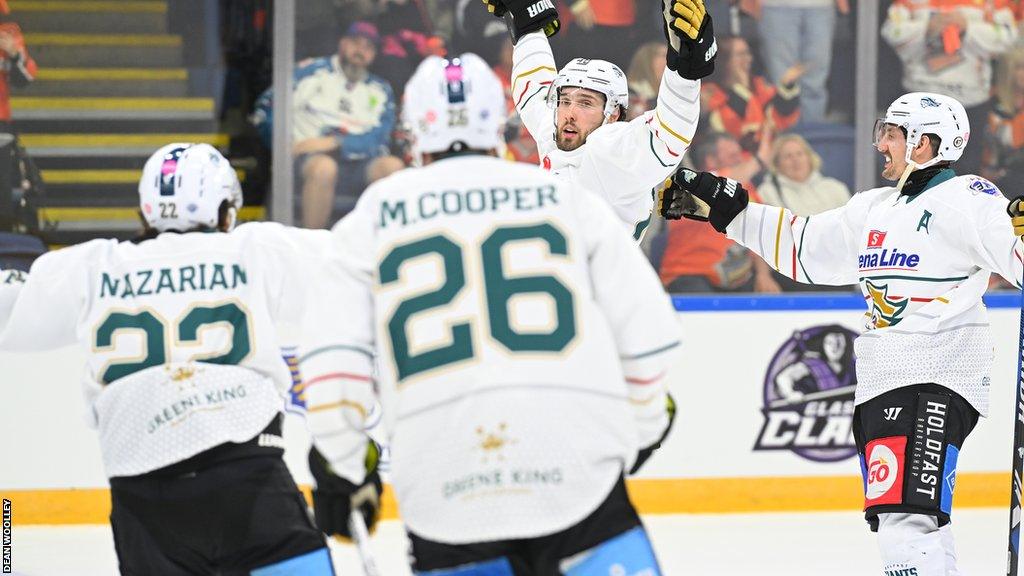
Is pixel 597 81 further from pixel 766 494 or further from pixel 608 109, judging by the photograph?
pixel 766 494

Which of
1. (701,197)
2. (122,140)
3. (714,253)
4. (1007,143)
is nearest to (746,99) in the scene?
(714,253)

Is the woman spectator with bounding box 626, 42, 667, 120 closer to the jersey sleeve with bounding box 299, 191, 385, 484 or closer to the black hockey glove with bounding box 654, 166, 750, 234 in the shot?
the black hockey glove with bounding box 654, 166, 750, 234

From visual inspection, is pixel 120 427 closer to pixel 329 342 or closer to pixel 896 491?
pixel 329 342

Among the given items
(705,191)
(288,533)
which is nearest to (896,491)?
(705,191)

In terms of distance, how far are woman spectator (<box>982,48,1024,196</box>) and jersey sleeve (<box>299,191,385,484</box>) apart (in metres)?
5.20

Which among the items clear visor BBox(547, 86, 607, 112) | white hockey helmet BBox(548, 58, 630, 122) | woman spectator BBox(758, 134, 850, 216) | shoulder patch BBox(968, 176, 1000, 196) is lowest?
woman spectator BBox(758, 134, 850, 216)

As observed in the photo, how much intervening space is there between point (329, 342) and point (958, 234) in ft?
7.08

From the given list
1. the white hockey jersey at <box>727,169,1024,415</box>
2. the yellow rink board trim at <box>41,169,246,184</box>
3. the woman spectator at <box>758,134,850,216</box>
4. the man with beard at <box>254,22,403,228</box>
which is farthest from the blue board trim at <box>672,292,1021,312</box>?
the white hockey jersey at <box>727,169,1024,415</box>

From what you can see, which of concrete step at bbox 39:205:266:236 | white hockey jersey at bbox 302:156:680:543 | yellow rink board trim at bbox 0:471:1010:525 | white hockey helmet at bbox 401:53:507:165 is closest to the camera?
white hockey jersey at bbox 302:156:680:543

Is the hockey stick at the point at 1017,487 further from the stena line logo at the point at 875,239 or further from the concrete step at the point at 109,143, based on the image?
the concrete step at the point at 109,143

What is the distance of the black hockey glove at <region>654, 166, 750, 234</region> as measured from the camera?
4.31 meters

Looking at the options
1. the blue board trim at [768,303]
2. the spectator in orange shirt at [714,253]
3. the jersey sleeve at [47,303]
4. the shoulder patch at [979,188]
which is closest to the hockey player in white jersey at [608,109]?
the shoulder patch at [979,188]

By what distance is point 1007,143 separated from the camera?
6922 millimetres

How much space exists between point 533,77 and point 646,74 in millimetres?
2543
